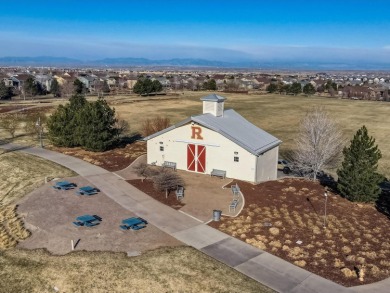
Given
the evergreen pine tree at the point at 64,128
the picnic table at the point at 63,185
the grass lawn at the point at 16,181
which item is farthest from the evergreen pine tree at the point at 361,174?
the evergreen pine tree at the point at 64,128

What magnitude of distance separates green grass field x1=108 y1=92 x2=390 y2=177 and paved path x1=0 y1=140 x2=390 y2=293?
85.6 feet

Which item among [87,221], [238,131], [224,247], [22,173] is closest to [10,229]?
[87,221]

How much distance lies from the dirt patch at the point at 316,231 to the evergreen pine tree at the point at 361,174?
2.49 ft

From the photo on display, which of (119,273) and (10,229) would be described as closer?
(119,273)

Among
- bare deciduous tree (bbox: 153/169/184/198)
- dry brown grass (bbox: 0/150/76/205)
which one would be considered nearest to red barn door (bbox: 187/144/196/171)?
bare deciduous tree (bbox: 153/169/184/198)

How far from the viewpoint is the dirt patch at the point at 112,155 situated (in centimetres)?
3763

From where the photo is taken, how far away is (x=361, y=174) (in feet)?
95.0

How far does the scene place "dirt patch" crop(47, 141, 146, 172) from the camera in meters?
37.6

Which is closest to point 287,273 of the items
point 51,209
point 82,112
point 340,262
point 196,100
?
point 340,262

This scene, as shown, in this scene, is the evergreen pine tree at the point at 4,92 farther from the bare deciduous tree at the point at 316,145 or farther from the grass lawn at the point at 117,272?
the grass lawn at the point at 117,272

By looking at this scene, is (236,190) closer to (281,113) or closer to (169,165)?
(169,165)

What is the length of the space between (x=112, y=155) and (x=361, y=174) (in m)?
24.7

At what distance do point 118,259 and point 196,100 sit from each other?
274 feet

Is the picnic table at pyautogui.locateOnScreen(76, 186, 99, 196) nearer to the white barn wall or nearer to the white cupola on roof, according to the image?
the white barn wall
